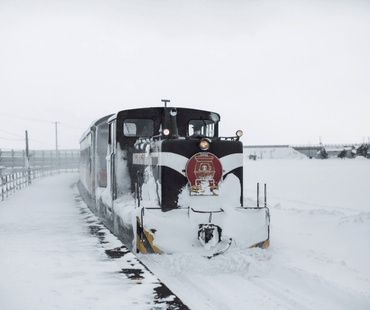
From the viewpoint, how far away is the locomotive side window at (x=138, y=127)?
282 inches

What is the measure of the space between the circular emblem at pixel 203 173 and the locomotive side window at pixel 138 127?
5.60ft

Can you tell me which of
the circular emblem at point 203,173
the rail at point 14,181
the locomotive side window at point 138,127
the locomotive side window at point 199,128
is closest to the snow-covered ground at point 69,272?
the circular emblem at point 203,173

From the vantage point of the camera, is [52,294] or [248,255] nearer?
[52,294]

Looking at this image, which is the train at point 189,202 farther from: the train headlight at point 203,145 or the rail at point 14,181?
the rail at point 14,181

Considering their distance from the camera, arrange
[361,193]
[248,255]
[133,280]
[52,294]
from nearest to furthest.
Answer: [52,294] < [133,280] < [248,255] < [361,193]

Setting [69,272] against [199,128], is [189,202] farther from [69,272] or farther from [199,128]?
[199,128]

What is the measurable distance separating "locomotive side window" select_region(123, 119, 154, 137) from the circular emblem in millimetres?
1706

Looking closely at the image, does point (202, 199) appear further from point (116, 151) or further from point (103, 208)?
point (103, 208)

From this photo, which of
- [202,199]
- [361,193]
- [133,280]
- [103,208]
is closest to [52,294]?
[133,280]

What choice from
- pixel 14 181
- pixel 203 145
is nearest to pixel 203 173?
pixel 203 145

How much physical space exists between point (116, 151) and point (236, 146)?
235 centimetres

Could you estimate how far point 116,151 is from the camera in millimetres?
7188

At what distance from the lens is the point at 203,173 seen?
18.8 ft

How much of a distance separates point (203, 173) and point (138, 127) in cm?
204
